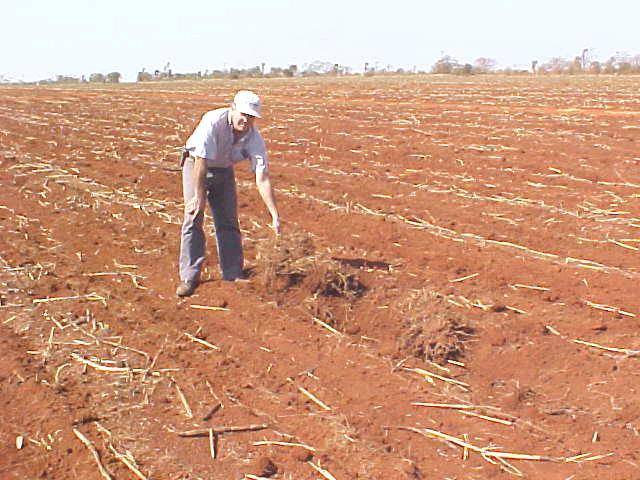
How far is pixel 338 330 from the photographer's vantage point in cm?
547

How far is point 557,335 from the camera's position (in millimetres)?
5270

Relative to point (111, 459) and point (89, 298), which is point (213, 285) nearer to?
point (89, 298)

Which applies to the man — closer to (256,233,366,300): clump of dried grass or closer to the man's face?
the man's face

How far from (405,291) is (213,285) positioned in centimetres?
159

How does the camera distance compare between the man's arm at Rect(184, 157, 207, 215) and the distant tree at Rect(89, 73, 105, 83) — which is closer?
the man's arm at Rect(184, 157, 207, 215)

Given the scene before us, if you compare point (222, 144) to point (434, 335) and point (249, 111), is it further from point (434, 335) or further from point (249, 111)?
point (434, 335)

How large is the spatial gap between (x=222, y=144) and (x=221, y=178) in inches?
16.5

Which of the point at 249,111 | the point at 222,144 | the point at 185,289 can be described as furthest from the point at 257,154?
the point at 185,289

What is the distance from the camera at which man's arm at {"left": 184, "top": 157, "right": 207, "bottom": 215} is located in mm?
5789

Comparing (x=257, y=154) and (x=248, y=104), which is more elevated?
(x=248, y=104)

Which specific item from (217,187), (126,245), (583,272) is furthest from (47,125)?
(583,272)

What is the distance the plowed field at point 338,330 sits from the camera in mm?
3992

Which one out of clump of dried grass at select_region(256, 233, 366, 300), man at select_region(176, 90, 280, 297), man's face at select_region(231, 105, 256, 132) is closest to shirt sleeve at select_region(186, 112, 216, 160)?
man at select_region(176, 90, 280, 297)

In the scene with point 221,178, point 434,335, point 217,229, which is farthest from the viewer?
point 217,229
